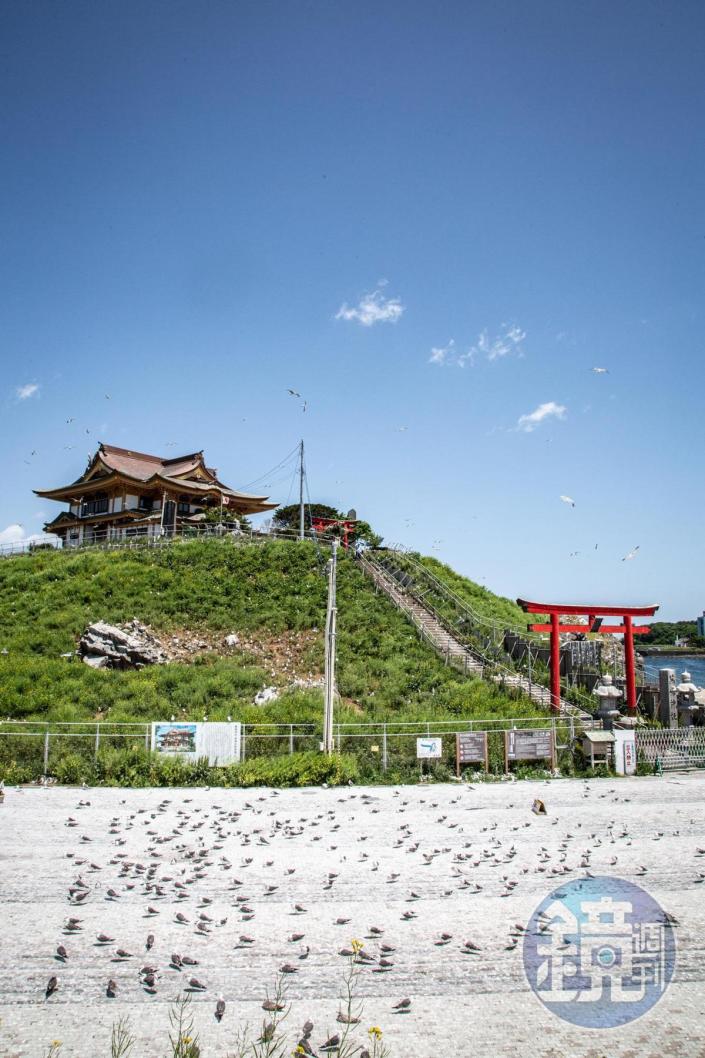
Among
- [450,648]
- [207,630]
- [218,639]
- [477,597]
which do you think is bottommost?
[450,648]

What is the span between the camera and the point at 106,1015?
22.7 ft

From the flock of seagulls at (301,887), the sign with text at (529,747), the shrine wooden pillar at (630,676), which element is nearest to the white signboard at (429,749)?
the sign with text at (529,747)

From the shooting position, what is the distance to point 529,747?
2069 centimetres

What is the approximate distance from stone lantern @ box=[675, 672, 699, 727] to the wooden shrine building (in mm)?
34400

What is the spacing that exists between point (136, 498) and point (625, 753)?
42.5 metres

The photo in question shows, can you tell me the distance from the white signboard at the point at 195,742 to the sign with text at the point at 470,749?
6.37 metres

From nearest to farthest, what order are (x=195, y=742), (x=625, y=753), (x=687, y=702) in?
(x=195, y=742) < (x=625, y=753) < (x=687, y=702)

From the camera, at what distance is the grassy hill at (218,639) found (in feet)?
82.2

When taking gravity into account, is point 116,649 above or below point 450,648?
below

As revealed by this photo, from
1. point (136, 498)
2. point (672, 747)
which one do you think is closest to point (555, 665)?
point (672, 747)

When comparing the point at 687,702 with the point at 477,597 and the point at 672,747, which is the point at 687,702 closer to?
the point at 672,747

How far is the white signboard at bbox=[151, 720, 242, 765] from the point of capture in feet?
64.5

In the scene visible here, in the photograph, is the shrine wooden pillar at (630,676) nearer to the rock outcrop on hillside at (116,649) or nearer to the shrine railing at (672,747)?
the shrine railing at (672,747)

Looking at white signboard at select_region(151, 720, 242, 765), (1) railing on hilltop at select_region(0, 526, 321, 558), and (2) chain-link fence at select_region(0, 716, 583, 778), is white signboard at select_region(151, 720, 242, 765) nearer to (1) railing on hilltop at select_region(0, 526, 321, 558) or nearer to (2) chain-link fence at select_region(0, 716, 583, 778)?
(2) chain-link fence at select_region(0, 716, 583, 778)
